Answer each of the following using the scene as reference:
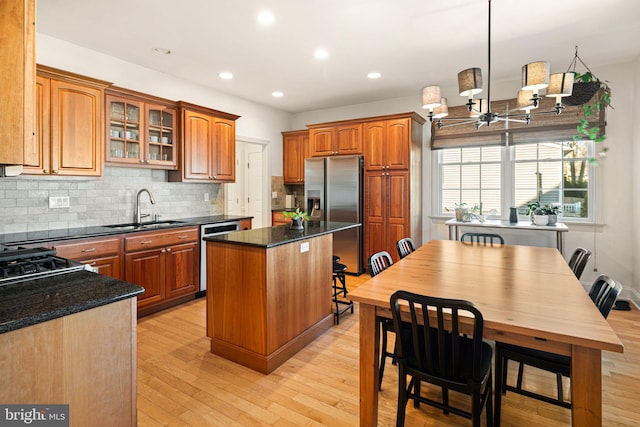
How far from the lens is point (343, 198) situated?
5.18 metres

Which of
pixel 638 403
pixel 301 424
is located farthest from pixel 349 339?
pixel 638 403

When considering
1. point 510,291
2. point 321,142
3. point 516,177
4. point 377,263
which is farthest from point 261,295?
point 516,177

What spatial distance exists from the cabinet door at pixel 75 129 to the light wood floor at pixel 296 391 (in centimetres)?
174

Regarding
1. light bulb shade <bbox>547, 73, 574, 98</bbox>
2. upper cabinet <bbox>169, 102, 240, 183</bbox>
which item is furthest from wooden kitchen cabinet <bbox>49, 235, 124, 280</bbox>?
light bulb shade <bbox>547, 73, 574, 98</bbox>

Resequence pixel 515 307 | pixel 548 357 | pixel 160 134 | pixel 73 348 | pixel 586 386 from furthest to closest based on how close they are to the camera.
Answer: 1. pixel 160 134
2. pixel 548 357
3. pixel 515 307
4. pixel 586 386
5. pixel 73 348

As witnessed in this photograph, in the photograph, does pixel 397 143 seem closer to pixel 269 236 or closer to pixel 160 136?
pixel 269 236

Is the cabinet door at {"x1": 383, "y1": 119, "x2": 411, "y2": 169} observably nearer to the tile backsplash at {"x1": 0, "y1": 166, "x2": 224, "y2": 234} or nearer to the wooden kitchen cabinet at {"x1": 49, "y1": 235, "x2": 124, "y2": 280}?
the tile backsplash at {"x1": 0, "y1": 166, "x2": 224, "y2": 234}

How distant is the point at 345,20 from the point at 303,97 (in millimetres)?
2518

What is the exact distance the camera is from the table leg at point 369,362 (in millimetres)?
1763

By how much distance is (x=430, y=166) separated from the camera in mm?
5227

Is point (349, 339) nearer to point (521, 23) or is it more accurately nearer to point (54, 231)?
point (54, 231)

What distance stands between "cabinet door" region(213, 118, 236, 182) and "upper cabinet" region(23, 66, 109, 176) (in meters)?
1.44

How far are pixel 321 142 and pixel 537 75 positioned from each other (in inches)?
Result: 142

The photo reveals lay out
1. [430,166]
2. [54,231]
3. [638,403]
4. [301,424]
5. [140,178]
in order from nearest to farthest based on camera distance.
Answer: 1. [301,424]
2. [638,403]
3. [54,231]
4. [140,178]
5. [430,166]
